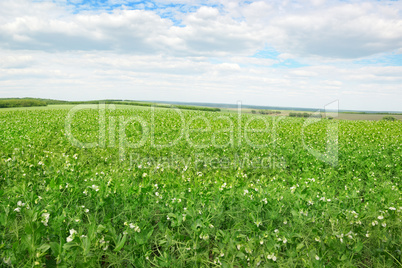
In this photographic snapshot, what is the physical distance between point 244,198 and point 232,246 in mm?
1355

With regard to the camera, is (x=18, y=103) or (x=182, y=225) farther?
(x=18, y=103)

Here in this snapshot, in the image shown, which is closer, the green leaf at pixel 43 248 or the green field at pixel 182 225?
the green leaf at pixel 43 248

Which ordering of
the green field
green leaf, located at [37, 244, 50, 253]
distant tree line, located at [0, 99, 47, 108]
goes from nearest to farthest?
green leaf, located at [37, 244, 50, 253] → the green field → distant tree line, located at [0, 99, 47, 108]

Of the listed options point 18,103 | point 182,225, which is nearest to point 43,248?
point 182,225

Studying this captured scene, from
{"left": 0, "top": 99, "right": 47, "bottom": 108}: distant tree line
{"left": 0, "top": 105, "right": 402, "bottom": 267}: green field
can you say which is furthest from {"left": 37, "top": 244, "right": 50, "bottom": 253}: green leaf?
{"left": 0, "top": 99, "right": 47, "bottom": 108}: distant tree line

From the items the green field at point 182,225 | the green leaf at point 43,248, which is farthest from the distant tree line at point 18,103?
the green leaf at point 43,248

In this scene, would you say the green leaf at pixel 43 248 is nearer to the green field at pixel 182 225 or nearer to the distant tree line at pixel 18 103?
the green field at pixel 182 225

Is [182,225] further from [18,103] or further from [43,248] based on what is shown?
[18,103]

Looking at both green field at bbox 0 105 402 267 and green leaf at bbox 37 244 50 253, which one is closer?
green leaf at bbox 37 244 50 253

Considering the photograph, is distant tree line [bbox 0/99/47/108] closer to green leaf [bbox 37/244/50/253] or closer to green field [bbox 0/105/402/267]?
green field [bbox 0/105/402/267]

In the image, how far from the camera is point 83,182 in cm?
511

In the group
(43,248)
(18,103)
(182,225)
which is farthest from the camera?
(18,103)

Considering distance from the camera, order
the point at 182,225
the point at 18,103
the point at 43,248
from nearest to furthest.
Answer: the point at 43,248, the point at 182,225, the point at 18,103

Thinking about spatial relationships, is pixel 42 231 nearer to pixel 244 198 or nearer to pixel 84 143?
pixel 244 198
